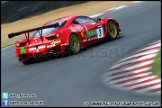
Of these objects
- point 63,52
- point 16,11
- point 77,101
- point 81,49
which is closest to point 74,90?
point 77,101

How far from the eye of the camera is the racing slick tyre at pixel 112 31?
14775mm

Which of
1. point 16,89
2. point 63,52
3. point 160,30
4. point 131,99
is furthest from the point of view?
point 160,30

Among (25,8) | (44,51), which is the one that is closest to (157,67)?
(44,51)

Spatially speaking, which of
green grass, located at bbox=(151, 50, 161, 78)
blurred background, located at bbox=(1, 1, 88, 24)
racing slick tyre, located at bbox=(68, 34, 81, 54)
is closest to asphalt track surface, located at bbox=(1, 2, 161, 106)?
racing slick tyre, located at bbox=(68, 34, 81, 54)

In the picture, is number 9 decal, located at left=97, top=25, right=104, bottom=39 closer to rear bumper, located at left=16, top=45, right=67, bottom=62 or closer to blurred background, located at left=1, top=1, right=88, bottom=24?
rear bumper, located at left=16, top=45, right=67, bottom=62

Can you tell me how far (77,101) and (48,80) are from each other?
2.35 m

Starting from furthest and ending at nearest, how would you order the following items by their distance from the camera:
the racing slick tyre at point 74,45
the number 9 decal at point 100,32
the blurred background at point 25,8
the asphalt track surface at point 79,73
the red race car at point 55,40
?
the blurred background at point 25,8
the number 9 decal at point 100,32
the racing slick tyre at point 74,45
the red race car at point 55,40
the asphalt track surface at point 79,73

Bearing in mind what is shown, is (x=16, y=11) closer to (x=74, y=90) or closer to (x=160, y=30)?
(x=160, y=30)

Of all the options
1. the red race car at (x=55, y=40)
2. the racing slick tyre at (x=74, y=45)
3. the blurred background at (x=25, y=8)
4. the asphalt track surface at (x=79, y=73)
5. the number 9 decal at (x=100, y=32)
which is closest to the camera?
the asphalt track surface at (x=79, y=73)

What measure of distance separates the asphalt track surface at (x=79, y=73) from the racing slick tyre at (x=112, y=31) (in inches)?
7.6

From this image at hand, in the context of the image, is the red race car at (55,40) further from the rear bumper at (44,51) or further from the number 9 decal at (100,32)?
the number 9 decal at (100,32)

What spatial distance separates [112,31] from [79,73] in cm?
482

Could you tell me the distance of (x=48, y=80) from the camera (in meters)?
10.2

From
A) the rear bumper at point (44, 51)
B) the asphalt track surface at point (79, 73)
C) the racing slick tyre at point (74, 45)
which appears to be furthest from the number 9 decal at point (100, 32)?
the rear bumper at point (44, 51)
